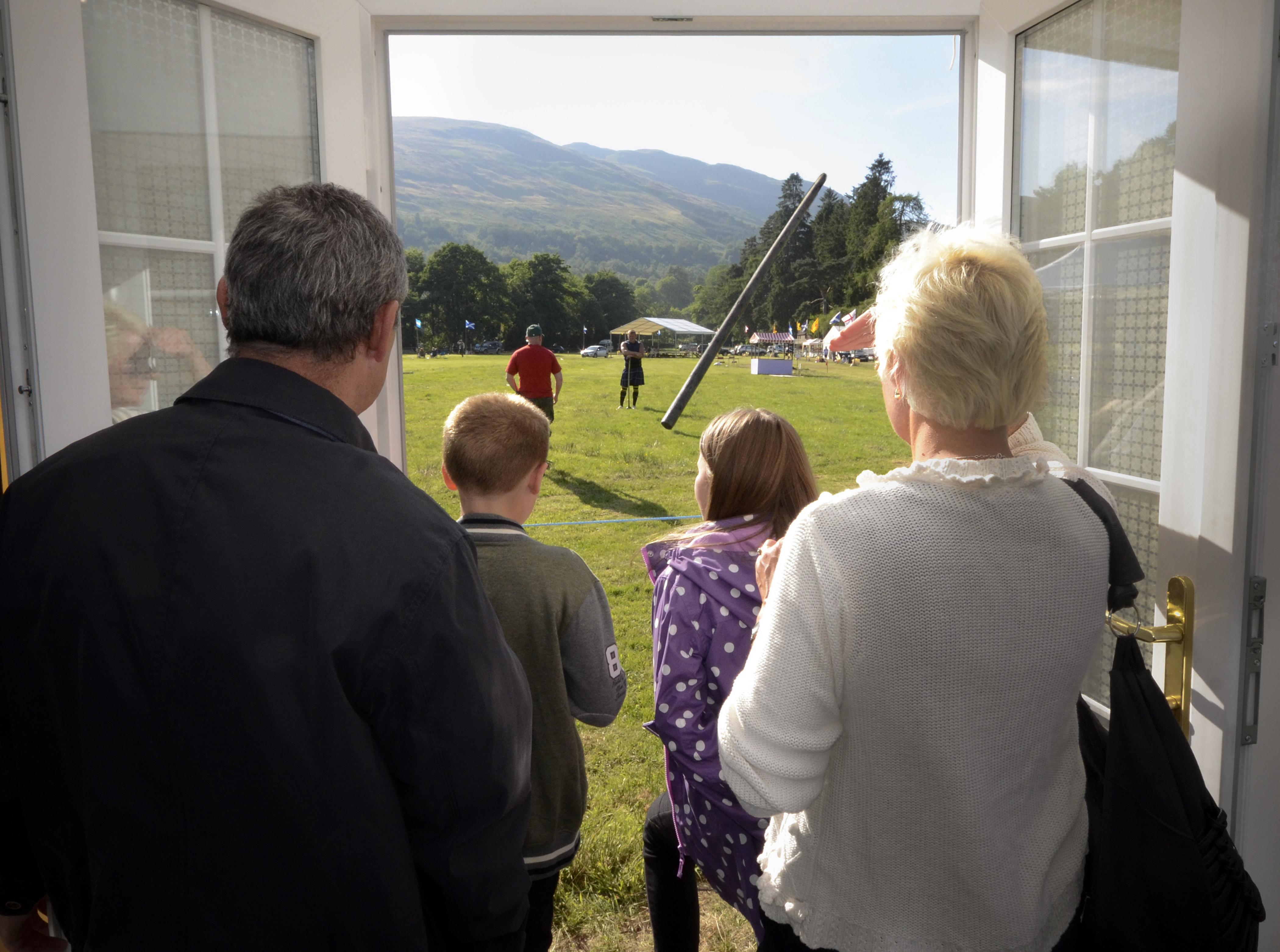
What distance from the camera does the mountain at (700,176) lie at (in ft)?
234

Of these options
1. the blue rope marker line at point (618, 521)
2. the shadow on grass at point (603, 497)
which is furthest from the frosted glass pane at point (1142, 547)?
the shadow on grass at point (603, 497)

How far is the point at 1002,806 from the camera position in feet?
2.81

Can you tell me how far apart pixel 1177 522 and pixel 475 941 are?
4.09 ft

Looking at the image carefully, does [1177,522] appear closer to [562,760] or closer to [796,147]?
[562,760]

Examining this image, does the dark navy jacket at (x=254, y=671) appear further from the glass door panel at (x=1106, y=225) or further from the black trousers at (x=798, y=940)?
the glass door panel at (x=1106, y=225)

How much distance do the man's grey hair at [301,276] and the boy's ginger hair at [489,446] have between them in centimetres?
58

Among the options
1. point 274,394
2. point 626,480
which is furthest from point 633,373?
point 274,394

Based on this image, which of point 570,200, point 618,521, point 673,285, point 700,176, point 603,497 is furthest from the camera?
point 700,176

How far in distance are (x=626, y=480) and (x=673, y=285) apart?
2585 centimetres

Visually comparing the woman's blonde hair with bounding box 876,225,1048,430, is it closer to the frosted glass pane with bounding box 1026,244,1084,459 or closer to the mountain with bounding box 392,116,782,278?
the frosted glass pane with bounding box 1026,244,1084,459

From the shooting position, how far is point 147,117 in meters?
1.55

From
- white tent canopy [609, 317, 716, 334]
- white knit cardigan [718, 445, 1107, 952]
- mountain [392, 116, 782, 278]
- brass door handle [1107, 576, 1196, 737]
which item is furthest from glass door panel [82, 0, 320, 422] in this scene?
mountain [392, 116, 782, 278]

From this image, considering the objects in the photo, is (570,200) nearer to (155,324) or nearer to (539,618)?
(155,324)

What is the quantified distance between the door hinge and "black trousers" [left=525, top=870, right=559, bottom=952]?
1.12 m
